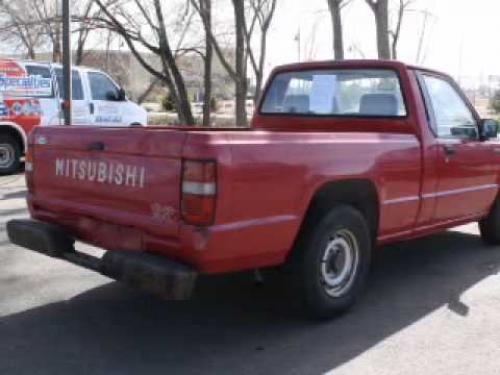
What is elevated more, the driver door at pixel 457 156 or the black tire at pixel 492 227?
the driver door at pixel 457 156

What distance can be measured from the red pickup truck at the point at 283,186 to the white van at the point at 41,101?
8093 millimetres

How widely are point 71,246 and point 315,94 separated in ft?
8.98

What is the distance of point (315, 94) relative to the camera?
639cm

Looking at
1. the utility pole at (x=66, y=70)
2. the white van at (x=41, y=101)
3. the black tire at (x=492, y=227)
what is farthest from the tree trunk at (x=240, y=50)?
the black tire at (x=492, y=227)

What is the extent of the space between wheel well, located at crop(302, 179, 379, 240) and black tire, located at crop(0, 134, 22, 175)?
32.6 ft

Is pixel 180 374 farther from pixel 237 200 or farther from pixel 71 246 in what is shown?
pixel 71 246

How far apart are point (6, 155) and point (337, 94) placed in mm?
9076

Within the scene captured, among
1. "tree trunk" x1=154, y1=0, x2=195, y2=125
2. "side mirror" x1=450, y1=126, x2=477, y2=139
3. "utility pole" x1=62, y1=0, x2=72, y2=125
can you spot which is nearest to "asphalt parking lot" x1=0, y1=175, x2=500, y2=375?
"side mirror" x1=450, y1=126, x2=477, y2=139

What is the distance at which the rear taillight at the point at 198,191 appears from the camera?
3.84 metres

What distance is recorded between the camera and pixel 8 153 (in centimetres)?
1348

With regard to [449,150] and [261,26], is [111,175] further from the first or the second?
[261,26]

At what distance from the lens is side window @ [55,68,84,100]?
13.9 meters

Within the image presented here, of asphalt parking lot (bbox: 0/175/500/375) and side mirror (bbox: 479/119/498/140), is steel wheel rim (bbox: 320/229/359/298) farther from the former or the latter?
side mirror (bbox: 479/119/498/140)

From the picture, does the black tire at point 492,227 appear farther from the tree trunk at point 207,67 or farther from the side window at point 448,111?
the tree trunk at point 207,67
